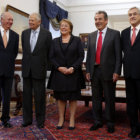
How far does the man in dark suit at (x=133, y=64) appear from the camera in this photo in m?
2.49

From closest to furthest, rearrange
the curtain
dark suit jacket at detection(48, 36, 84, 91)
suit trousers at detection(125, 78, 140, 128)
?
1. suit trousers at detection(125, 78, 140, 128)
2. dark suit jacket at detection(48, 36, 84, 91)
3. the curtain

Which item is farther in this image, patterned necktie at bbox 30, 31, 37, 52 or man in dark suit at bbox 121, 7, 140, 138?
patterned necktie at bbox 30, 31, 37, 52

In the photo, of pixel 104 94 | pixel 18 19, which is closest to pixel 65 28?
pixel 104 94

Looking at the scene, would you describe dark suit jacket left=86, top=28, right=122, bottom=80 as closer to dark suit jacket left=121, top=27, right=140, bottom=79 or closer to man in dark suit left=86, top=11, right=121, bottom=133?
man in dark suit left=86, top=11, right=121, bottom=133

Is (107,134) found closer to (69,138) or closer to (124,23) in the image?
(69,138)

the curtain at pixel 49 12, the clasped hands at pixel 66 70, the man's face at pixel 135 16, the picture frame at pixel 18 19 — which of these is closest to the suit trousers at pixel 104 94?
the clasped hands at pixel 66 70

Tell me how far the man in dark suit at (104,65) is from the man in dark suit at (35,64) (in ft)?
2.07

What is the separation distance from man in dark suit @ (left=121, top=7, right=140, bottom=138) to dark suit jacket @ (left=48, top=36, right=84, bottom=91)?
0.63 meters

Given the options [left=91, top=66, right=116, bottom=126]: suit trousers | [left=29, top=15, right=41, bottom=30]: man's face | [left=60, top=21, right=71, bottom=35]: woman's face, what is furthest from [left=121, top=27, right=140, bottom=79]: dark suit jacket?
[left=29, top=15, right=41, bottom=30]: man's face

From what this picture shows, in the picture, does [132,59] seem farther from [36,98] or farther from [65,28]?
[36,98]

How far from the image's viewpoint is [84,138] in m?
2.55

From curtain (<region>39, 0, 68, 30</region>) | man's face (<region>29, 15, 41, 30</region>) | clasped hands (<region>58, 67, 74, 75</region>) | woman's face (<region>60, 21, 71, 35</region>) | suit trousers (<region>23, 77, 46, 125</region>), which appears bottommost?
suit trousers (<region>23, 77, 46, 125</region>)

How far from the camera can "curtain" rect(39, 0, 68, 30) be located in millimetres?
6793

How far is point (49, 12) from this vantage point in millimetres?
7059
